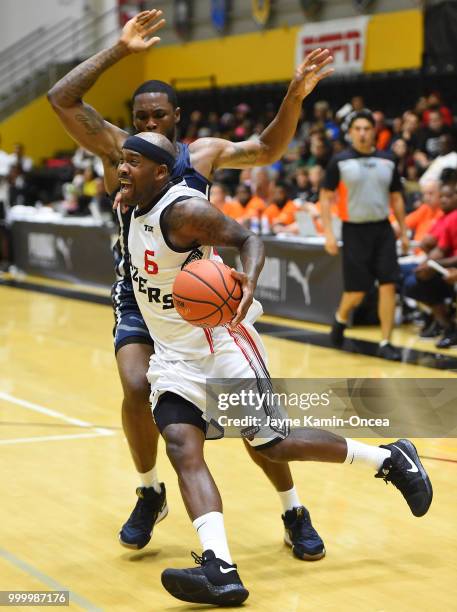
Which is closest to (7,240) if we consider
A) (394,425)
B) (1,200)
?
(1,200)

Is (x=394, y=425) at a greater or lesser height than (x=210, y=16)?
lesser

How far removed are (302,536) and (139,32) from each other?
239 centimetres

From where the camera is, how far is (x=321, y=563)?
4.48 meters

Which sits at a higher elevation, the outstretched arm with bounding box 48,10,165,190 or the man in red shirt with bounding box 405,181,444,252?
the outstretched arm with bounding box 48,10,165,190

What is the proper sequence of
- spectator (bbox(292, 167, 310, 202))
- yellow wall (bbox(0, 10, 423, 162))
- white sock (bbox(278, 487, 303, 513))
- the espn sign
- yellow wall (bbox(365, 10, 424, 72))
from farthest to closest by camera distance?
the espn sign < yellow wall (bbox(0, 10, 423, 162)) < yellow wall (bbox(365, 10, 424, 72)) < spectator (bbox(292, 167, 310, 202)) < white sock (bbox(278, 487, 303, 513))

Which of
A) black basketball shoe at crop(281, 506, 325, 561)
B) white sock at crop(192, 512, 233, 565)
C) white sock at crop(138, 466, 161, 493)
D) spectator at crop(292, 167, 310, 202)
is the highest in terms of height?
spectator at crop(292, 167, 310, 202)

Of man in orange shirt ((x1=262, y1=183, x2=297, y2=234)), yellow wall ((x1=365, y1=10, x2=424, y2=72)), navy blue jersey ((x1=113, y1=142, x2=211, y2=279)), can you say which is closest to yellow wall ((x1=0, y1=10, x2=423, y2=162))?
yellow wall ((x1=365, y1=10, x2=424, y2=72))

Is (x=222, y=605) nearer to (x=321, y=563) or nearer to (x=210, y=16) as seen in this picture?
(x=321, y=563)

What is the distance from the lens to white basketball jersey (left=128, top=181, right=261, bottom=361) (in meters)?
4.19

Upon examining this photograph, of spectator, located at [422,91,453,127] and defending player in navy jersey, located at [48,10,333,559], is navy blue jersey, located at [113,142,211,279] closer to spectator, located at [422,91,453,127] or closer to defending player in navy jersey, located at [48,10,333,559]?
defending player in navy jersey, located at [48,10,333,559]

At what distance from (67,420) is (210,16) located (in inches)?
674

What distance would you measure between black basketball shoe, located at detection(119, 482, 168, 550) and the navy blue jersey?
3.24ft

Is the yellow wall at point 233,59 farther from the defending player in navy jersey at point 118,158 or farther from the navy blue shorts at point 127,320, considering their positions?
the navy blue shorts at point 127,320

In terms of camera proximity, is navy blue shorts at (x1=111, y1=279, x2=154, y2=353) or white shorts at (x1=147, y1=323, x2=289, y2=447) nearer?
white shorts at (x1=147, y1=323, x2=289, y2=447)
